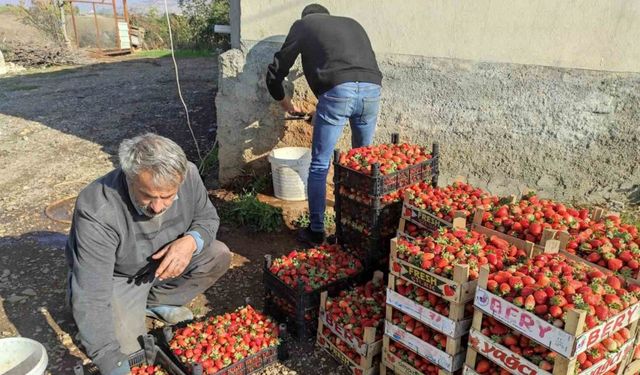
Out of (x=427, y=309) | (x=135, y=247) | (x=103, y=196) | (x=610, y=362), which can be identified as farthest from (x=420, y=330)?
(x=103, y=196)

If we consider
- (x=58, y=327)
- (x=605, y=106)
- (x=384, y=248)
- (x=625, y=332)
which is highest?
(x=605, y=106)

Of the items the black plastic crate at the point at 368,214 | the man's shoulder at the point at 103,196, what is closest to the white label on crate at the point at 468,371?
the black plastic crate at the point at 368,214

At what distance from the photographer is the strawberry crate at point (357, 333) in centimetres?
299

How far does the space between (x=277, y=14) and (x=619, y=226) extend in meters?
3.99

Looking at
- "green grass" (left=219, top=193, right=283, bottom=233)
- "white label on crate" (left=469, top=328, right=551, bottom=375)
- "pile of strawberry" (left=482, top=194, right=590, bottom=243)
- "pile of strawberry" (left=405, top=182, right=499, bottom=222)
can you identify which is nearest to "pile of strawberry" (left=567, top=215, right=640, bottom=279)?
"pile of strawberry" (left=482, top=194, right=590, bottom=243)

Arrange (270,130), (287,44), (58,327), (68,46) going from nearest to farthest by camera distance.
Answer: (58,327) → (287,44) → (270,130) → (68,46)

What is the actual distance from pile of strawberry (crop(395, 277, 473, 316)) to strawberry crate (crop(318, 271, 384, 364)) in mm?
386

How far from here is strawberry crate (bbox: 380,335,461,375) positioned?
277 cm

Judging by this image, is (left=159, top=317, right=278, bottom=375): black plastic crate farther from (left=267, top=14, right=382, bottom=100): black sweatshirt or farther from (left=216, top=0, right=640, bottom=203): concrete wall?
(left=216, top=0, right=640, bottom=203): concrete wall

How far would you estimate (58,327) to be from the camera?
3656 millimetres

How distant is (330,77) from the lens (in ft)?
14.1

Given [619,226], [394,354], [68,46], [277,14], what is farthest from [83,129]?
[68,46]

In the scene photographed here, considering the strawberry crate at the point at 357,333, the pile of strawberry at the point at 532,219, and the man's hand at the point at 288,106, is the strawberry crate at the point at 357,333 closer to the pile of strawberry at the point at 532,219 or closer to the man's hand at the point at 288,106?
the pile of strawberry at the point at 532,219

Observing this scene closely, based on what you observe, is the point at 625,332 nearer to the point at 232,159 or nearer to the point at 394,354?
the point at 394,354
